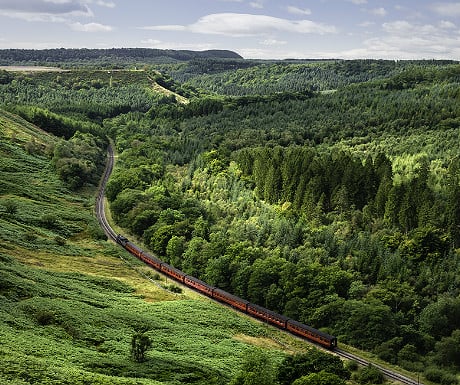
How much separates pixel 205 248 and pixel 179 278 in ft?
22.7

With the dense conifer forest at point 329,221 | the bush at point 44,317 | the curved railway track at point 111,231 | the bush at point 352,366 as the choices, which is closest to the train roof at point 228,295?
the dense conifer forest at point 329,221

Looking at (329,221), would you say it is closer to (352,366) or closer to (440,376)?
(352,366)

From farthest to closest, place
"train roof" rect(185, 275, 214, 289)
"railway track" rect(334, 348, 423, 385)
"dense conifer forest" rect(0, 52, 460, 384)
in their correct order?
"train roof" rect(185, 275, 214, 289) → "dense conifer forest" rect(0, 52, 460, 384) → "railway track" rect(334, 348, 423, 385)

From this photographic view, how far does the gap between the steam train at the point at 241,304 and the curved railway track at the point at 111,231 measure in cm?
259

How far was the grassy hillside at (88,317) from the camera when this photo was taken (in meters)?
40.3

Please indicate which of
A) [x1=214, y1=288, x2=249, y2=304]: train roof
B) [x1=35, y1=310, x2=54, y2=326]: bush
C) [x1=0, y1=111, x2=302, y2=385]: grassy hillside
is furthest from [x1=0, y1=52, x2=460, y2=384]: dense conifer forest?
[x1=35, y1=310, x2=54, y2=326]: bush

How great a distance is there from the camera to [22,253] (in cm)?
7519

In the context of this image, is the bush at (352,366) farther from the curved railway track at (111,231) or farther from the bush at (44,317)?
the bush at (44,317)

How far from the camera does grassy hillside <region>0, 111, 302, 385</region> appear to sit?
4034 cm

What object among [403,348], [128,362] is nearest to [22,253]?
[128,362]

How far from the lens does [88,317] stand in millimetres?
54438

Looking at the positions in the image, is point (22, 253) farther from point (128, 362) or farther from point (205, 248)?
point (128, 362)

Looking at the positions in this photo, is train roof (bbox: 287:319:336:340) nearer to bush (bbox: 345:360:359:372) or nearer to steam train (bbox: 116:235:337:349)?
steam train (bbox: 116:235:337:349)

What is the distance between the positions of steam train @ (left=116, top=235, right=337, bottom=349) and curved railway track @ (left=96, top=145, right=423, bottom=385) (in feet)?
8.51
